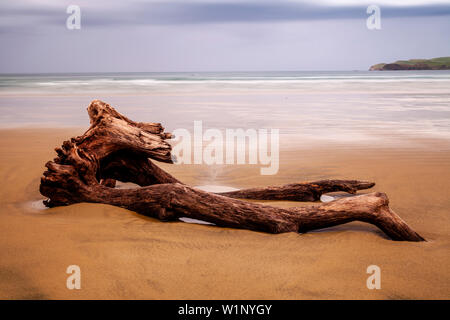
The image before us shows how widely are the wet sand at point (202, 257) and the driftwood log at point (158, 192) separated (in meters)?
0.12

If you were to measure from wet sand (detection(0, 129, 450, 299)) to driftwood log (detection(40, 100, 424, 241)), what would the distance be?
0.12 metres

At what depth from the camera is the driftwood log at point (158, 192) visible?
4137 mm

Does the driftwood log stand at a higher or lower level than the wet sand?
higher

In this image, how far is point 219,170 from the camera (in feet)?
24.1

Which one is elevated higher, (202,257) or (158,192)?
(158,192)

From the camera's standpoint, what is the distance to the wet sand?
307 cm

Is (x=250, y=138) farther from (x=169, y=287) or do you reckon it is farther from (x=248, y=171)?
(x=169, y=287)

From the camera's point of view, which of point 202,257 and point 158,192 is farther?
point 158,192

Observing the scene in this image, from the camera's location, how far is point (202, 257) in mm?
3604

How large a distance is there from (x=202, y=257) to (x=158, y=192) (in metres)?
1.01

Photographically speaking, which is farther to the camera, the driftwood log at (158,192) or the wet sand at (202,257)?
the driftwood log at (158,192)

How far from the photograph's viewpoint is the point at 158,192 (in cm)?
436

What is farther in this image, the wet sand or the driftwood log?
the driftwood log
